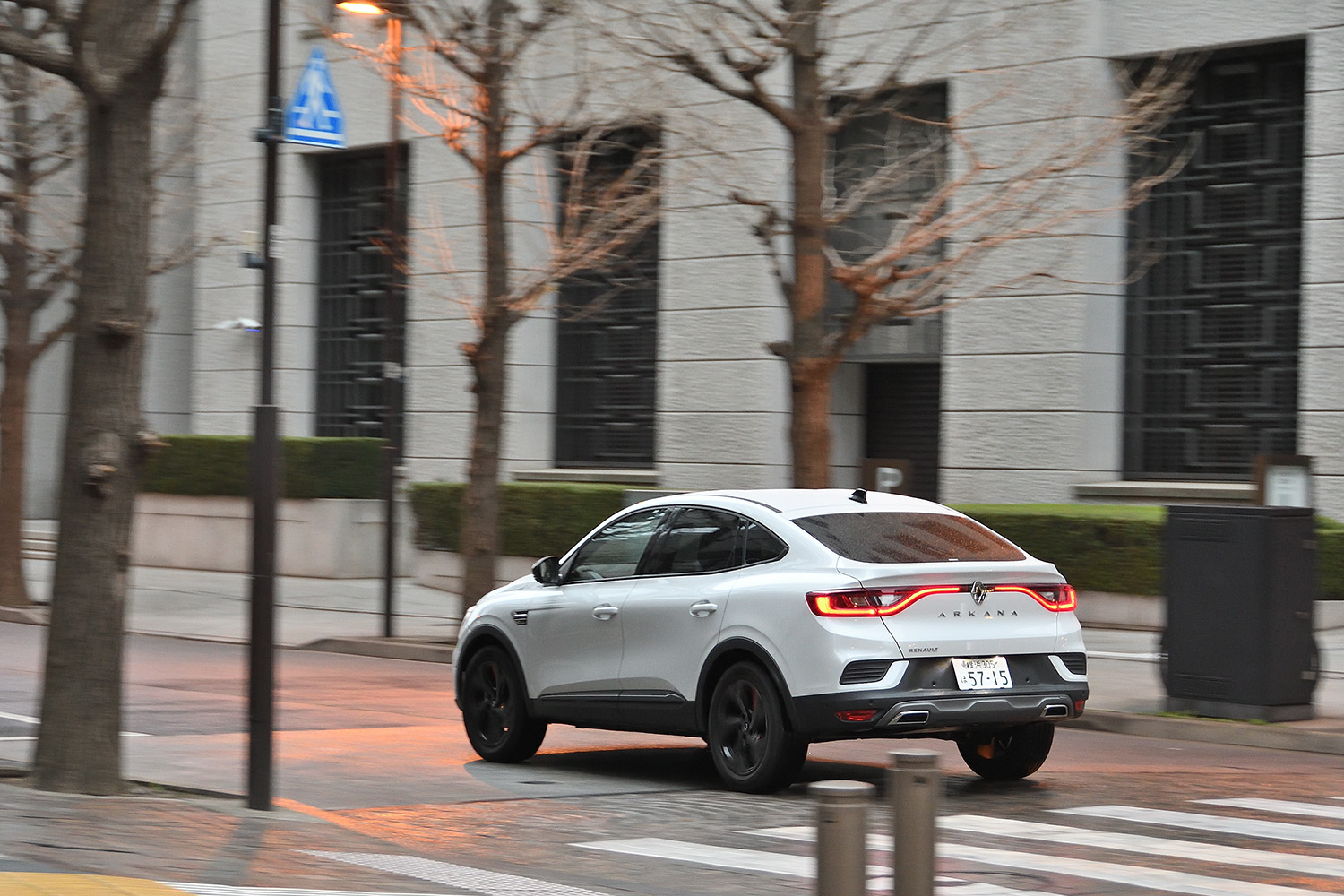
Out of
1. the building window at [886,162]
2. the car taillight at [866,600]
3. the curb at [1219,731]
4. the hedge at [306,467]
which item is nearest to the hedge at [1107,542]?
the building window at [886,162]

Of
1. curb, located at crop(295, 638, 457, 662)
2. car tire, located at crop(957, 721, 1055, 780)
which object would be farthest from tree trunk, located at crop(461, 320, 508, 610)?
car tire, located at crop(957, 721, 1055, 780)

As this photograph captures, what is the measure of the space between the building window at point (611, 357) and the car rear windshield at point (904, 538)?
15.3 meters

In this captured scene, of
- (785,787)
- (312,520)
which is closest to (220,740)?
(785,787)

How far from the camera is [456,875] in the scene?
7652mm

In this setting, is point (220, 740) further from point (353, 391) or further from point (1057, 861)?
point (353, 391)

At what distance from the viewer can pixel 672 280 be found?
25.2m

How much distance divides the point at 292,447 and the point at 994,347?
11058 mm

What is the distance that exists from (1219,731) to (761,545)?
415cm

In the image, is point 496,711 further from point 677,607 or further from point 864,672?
point 864,672

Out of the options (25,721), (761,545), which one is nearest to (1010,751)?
(761,545)

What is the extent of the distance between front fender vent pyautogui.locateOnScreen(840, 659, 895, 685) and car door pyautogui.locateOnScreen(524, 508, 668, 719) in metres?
1.81

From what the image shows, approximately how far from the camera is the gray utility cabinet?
Answer: 498 inches

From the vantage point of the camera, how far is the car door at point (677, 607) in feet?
34.0

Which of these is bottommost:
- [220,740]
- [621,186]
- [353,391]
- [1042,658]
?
[220,740]
